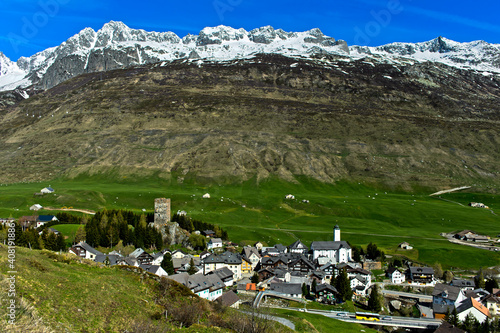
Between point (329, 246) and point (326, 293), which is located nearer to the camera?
point (326, 293)

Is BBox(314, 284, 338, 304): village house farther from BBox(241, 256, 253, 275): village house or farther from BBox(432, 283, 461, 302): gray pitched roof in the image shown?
BBox(241, 256, 253, 275): village house

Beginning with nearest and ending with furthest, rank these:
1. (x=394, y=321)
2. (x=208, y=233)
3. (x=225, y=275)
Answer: (x=394, y=321) → (x=225, y=275) → (x=208, y=233)

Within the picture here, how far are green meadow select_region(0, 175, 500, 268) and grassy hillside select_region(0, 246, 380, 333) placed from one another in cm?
8552

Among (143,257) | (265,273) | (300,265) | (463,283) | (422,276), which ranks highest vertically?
(143,257)

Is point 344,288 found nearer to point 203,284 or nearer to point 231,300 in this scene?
point 231,300

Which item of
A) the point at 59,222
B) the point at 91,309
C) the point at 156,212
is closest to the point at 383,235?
the point at 156,212

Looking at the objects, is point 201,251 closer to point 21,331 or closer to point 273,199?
point 273,199

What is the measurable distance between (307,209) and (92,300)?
5532 inches

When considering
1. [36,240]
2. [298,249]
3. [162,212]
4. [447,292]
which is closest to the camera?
[447,292]

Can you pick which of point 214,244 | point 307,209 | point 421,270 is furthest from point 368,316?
point 307,209

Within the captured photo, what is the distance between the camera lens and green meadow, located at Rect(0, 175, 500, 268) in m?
124

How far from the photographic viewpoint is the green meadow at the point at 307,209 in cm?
12362

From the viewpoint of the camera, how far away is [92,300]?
2814cm

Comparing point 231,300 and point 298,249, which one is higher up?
point 298,249
